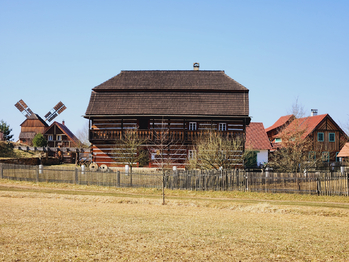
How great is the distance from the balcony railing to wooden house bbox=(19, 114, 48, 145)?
49536mm

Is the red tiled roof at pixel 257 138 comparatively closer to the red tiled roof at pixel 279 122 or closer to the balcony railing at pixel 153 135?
the red tiled roof at pixel 279 122

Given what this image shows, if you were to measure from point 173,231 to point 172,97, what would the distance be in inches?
1134

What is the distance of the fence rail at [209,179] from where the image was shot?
87.8 feet

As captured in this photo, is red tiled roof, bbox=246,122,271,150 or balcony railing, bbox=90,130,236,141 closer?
balcony railing, bbox=90,130,236,141

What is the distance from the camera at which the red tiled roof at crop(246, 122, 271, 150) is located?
170 ft

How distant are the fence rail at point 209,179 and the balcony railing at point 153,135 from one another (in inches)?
333

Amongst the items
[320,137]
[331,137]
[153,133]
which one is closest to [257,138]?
[320,137]

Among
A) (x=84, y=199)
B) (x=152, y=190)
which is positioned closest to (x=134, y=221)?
(x=84, y=199)

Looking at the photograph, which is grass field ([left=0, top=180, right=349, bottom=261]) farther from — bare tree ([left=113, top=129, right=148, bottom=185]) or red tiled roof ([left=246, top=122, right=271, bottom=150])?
red tiled roof ([left=246, top=122, right=271, bottom=150])

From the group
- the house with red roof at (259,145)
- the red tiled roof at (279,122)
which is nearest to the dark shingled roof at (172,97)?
the house with red roof at (259,145)

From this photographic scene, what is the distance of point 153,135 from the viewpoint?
39.0 metres

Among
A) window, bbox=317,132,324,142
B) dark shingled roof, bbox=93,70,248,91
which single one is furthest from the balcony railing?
window, bbox=317,132,324,142

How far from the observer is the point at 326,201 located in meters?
24.8

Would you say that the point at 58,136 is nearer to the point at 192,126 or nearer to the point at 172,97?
the point at 172,97
